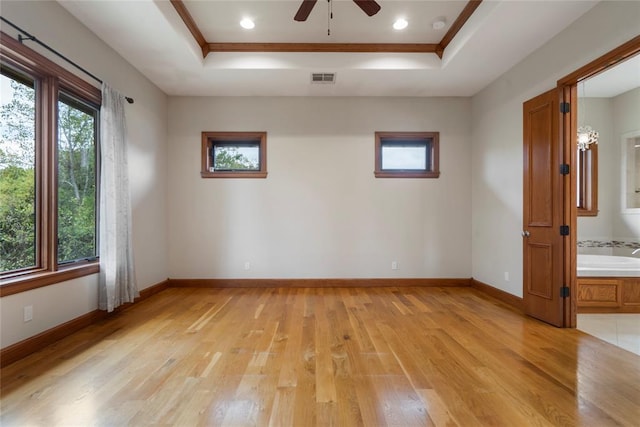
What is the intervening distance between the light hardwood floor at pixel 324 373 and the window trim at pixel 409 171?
2.23 metres

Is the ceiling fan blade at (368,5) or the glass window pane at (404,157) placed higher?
the ceiling fan blade at (368,5)

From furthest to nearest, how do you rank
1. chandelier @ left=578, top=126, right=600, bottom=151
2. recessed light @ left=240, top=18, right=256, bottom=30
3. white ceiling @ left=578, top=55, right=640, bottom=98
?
1. chandelier @ left=578, top=126, right=600, bottom=151
2. white ceiling @ left=578, top=55, right=640, bottom=98
3. recessed light @ left=240, top=18, right=256, bottom=30

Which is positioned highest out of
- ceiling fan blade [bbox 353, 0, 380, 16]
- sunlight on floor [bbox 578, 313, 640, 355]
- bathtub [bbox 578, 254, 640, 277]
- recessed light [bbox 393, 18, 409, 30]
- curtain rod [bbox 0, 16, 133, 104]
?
recessed light [bbox 393, 18, 409, 30]

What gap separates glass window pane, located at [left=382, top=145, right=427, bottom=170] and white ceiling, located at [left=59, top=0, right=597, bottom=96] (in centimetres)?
89

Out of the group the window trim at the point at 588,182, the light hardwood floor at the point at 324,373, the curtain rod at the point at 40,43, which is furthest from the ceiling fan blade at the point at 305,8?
the window trim at the point at 588,182

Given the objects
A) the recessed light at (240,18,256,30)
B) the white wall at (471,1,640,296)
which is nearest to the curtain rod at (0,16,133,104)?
the recessed light at (240,18,256,30)

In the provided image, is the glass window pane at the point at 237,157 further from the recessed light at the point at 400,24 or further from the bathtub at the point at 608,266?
the bathtub at the point at 608,266

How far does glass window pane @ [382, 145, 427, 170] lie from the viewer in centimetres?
488

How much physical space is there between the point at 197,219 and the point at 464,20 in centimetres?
442

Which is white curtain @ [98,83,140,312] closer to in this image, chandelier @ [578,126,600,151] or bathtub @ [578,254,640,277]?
bathtub @ [578,254,640,277]

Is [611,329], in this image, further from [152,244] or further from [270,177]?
[152,244]

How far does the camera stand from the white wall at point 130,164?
2326 millimetres

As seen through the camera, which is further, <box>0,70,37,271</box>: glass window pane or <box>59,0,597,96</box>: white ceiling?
<box>59,0,597,96</box>: white ceiling

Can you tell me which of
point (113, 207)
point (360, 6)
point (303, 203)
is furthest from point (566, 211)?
point (113, 207)
